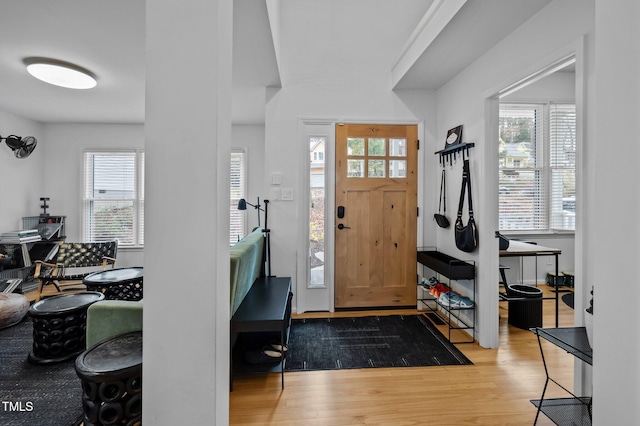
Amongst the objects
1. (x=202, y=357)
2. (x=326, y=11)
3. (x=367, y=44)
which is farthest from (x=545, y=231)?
(x=202, y=357)

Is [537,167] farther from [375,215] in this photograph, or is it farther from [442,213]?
[375,215]

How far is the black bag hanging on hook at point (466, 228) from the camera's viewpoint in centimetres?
279

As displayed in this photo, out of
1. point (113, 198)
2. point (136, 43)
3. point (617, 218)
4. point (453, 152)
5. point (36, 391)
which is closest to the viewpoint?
point (617, 218)

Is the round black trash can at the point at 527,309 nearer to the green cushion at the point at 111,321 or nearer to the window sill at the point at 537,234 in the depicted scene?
the window sill at the point at 537,234

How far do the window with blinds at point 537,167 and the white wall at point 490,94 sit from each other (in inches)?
61.9

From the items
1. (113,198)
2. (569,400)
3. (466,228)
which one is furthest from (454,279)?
(113,198)

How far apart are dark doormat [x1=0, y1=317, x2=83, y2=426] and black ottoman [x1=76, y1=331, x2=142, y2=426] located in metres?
0.53

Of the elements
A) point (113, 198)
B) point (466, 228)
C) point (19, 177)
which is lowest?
point (466, 228)

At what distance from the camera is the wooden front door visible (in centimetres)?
352

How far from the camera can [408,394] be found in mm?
1995

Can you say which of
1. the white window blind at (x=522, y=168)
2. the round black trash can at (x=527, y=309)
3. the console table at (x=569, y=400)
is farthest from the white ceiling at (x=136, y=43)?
the round black trash can at (x=527, y=309)

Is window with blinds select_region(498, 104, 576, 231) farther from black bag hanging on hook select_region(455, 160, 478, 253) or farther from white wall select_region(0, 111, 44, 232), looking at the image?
white wall select_region(0, 111, 44, 232)

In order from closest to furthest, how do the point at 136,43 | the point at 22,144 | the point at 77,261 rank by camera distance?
1. the point at 136,43
2. the point at 22,144
3. the point at 77,261

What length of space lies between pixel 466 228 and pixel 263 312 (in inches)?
77.0
